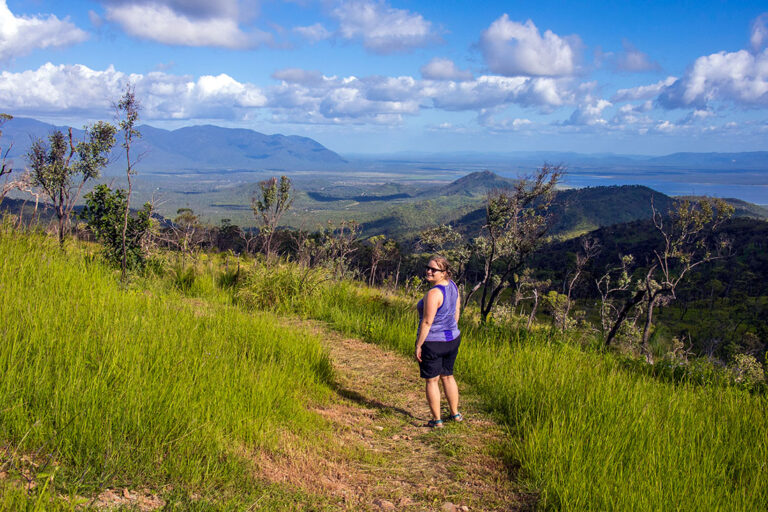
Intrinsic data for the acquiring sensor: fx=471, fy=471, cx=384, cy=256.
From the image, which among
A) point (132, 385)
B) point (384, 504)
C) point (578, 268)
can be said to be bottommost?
point (578, 268)

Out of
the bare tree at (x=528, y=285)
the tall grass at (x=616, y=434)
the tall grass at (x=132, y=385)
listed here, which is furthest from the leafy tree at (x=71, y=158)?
the tall grass at (x=616, y=434)

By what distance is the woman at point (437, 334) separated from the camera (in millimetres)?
4152

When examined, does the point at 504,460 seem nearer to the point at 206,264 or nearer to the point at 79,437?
the point at 79,437

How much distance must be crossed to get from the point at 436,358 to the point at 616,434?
151 centimetres

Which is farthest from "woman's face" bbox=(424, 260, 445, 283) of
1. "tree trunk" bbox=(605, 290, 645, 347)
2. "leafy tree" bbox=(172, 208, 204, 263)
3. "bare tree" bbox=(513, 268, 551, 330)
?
"tree trunk" bbox=(605, 290, 645, 347)

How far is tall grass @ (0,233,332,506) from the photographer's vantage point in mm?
2502

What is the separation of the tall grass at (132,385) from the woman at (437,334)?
106cm

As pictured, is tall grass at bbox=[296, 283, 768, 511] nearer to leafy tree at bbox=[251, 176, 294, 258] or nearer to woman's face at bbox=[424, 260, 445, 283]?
woman's face at bbox=[424, 260, 445, 283]

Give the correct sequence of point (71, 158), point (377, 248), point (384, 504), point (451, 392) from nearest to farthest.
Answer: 1. point (384, 504)
2. point (451, 392)
3. point (377, 248)
4. point (71, 158)

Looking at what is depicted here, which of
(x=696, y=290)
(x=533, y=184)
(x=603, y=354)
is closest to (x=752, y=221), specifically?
(x=696, y=290)

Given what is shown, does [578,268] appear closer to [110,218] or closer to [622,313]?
[622,313]

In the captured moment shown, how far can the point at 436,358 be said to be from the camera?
4223 mm

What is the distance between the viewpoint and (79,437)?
2.52 m

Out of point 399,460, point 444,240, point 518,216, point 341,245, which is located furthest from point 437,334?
point 518,216
